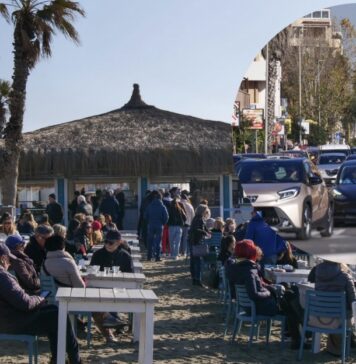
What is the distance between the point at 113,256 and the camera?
12352 millimetres

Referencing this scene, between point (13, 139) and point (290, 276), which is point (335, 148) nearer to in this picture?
point (290, 276)

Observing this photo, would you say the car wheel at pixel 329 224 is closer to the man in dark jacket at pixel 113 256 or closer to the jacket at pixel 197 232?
the man in dark jacket at pixel 113 256

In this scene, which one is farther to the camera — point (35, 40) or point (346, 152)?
point (35, 40)

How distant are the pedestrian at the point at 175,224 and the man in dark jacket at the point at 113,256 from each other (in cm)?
722

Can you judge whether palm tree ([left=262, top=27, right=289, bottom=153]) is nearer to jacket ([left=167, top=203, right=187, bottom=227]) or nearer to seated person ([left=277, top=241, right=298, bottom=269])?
seated person ([left=277, top=241, right=298, bottom=269])

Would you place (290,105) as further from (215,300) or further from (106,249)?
(215,300)

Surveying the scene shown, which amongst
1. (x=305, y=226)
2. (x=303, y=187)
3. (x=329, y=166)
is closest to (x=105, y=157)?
(x=305, y=226)

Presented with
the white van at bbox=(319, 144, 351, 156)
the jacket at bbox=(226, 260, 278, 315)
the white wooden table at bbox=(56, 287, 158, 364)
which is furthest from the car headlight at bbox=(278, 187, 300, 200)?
the jacket at bbox=(226, 260, 278, 315)

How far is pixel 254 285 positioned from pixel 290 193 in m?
6.79

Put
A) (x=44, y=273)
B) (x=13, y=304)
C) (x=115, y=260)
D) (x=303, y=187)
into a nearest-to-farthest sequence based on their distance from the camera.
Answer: (x=303, y=187), (x=13, y=304), (x=44, y=273), (x=115, y=260)

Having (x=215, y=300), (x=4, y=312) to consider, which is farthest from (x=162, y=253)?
(x=4, y=312)

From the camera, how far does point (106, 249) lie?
12469mm

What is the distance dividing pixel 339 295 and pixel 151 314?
268 centimetres

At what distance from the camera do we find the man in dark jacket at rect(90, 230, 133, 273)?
40.0ft
